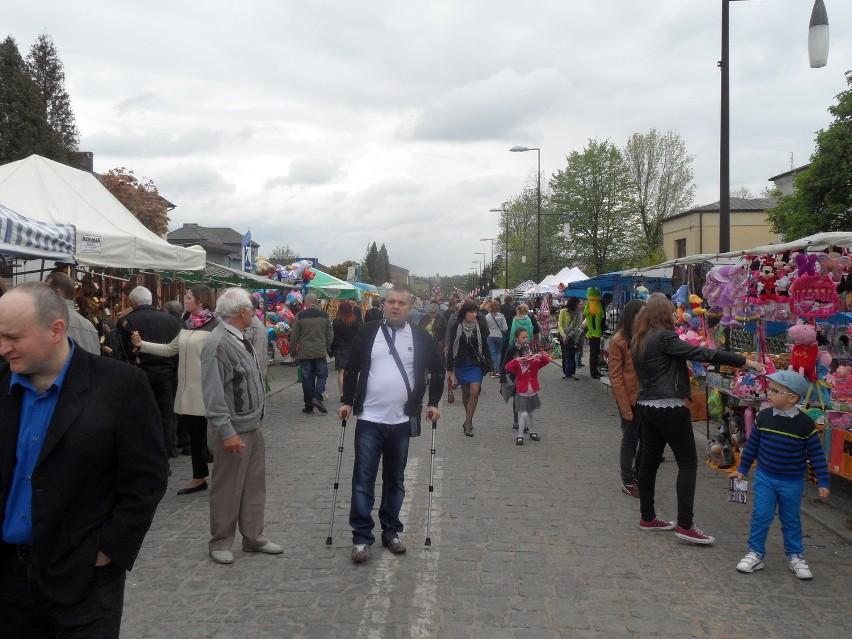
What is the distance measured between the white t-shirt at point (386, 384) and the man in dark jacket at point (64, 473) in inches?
110

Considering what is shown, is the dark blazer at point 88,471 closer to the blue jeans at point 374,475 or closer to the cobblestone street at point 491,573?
the cobblestone street at point 491,573

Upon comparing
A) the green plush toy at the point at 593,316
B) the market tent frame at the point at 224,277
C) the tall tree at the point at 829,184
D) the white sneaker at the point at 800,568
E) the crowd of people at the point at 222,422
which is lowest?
the white sneaker at the point at 800,568

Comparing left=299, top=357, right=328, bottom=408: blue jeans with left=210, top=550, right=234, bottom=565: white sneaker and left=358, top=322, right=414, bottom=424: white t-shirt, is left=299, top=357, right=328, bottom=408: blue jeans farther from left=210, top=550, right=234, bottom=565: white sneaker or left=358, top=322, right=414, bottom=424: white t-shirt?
left=210, top=550, right=234, bottom=565: white sneaker

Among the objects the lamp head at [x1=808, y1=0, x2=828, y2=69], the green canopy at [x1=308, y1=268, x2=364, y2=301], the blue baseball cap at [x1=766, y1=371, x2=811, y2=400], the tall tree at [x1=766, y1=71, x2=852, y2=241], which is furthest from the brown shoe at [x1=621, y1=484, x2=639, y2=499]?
the tall tree at [x1=766, y1=71, x2=852, y2=241]

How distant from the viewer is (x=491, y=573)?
5062 mm

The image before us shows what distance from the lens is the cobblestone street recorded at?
14.0 ft

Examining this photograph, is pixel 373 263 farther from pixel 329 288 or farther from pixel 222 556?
pixel 222 556

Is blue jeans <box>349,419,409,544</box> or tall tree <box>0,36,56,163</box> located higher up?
tall tree <box>0,36,56,163</box>

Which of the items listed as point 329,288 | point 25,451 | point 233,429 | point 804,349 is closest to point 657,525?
point 804,349

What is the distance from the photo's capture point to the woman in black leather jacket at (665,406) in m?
5.80

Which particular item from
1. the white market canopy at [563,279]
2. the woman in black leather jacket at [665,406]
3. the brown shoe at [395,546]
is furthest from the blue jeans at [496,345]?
the brown shoe at [395,546]

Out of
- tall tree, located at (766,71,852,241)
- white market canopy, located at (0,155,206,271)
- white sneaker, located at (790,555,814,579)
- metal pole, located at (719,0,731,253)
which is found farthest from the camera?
tall tree, located at (766,71,852,241)

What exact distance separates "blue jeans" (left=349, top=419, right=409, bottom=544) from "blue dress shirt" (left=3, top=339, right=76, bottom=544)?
2974mm

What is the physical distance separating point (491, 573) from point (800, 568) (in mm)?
2069
